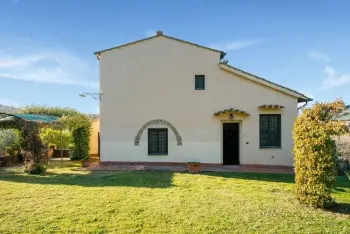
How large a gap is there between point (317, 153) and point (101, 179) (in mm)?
9300

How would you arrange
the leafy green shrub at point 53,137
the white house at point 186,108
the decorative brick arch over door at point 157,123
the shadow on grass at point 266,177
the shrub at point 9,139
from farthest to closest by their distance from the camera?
1. the leafy green shrub at point 53,137
2. the shrub at point 9,139
3. the decorative brick arch over door at point 157,123
4. the white house at point 186,108
5. the shadow on grass at point 266,177

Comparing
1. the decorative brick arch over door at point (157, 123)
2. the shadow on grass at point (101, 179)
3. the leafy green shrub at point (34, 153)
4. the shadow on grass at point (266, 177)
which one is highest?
the decorative brick arch over door at point (157, 123)

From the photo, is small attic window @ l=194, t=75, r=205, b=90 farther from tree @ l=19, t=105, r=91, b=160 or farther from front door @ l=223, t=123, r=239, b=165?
tree @ l=19, t=105, r=91, b=160

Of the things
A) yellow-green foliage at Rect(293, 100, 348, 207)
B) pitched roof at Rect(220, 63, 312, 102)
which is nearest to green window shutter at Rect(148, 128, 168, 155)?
pitched roof at Rect(220, 63, 312, 102)

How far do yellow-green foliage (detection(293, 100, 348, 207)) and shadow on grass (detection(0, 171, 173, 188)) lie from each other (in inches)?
208

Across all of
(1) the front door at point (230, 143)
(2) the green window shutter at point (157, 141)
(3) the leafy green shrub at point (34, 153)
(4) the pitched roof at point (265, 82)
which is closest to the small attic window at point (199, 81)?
(4) the pitched roof at point (265, 82)

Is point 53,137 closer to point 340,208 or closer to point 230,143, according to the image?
point 230,143

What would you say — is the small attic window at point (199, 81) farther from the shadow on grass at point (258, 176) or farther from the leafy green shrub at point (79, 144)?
the leafy green shrub at point (79, 144)

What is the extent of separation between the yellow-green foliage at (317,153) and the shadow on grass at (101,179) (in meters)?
5.28

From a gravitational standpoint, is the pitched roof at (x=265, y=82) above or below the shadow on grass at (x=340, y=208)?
above

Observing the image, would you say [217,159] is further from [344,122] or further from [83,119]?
[83,119]

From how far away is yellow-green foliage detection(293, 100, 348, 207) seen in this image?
8297 mm

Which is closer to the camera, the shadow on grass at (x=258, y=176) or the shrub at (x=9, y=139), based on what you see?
the shadow on grass at (x=258, y=176)

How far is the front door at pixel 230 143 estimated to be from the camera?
17.4 metres
